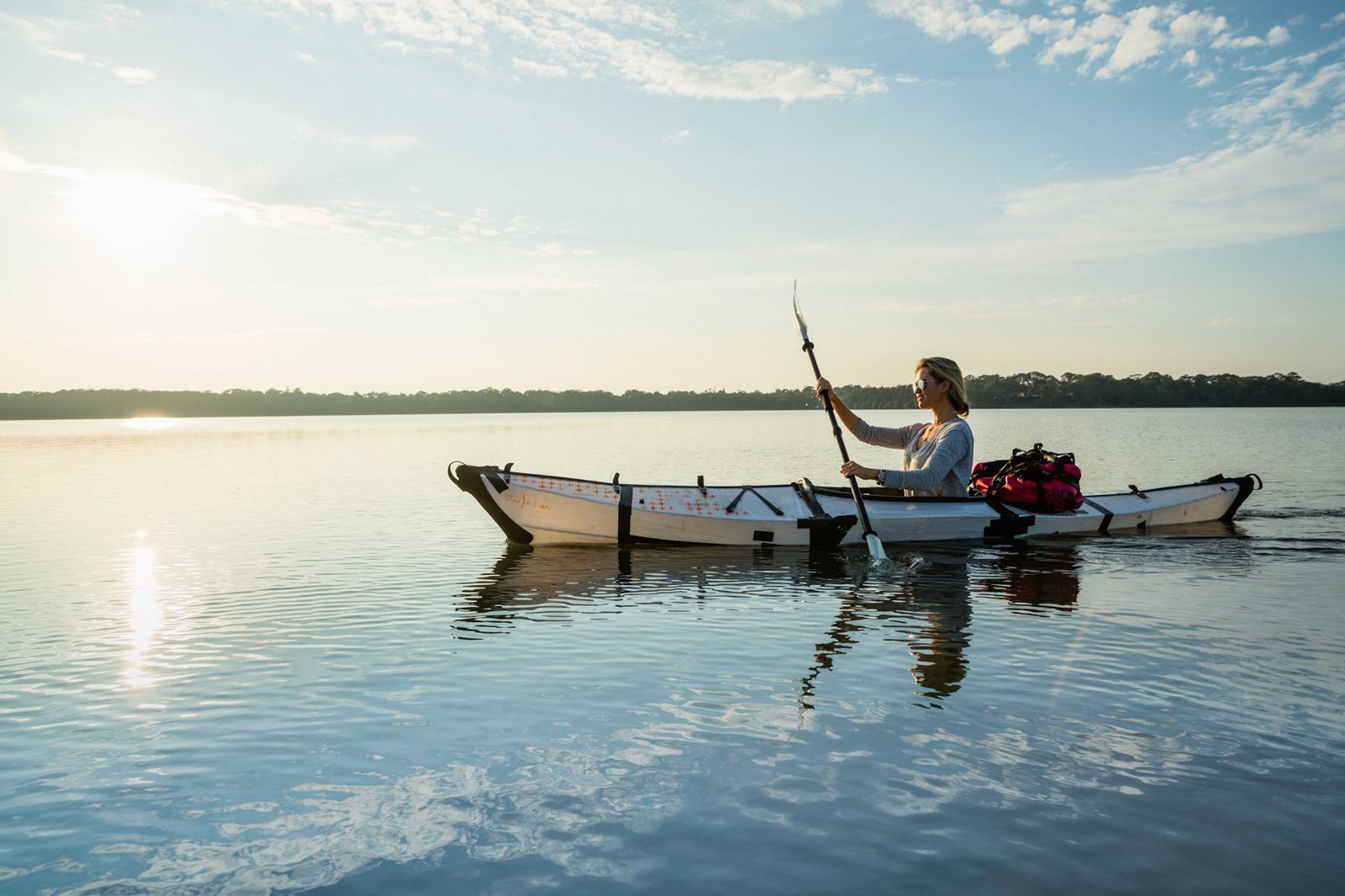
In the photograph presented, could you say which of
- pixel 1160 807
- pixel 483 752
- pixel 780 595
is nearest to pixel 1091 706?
pixel 1160 807

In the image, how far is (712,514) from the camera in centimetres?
1320

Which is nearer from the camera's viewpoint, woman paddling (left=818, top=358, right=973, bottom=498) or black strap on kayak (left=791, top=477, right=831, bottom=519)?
woman paddling (left=818, top=358, right=973, bottom=498)

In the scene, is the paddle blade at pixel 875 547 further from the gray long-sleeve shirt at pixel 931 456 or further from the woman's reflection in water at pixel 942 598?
the gray long-sleeve shirt at pixel 931 456

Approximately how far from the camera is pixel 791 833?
406 centimetres

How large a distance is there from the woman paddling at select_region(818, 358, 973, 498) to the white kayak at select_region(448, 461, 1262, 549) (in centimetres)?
90

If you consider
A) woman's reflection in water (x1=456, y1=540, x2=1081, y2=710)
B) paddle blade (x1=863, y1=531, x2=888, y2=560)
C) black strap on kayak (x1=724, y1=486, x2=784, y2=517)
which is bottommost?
woman's reflection in water (x1=456, y1=540, x2=1081, y2=710)

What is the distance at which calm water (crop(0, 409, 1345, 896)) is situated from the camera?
385 centimetres

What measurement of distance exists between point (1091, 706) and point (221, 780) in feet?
16.8

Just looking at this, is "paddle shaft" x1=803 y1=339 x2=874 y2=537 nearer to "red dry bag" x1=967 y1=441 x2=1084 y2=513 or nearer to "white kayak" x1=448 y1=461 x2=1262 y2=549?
"white kayak" x1=448 y1=461 x2=1262 y2=549

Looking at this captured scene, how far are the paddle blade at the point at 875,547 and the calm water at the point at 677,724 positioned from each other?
0.33 metres

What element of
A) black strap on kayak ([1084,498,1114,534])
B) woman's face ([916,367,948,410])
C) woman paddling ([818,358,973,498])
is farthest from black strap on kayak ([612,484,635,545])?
black strap on kayak ([1084,498,1114,534])

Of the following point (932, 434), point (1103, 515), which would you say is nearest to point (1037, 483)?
point (1103, 515)

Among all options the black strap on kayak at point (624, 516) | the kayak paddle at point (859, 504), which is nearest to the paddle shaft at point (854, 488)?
the kayak paddle at point (859, 504)

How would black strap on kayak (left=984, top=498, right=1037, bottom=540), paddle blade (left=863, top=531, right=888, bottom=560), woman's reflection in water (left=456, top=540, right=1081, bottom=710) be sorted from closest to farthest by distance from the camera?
woman's reflection in water (left=456, top=540, right=1081, bottom=710) → paddle blade (left=863, top=531, right=888, bottom=560) → black strap on kayak (left=984, top=498, right=1037, bottom=540)
